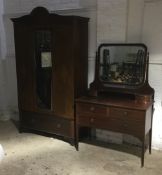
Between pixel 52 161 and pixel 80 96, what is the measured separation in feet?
2.86

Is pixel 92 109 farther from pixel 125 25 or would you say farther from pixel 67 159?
pixel 125 25

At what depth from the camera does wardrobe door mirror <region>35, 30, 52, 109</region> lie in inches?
127

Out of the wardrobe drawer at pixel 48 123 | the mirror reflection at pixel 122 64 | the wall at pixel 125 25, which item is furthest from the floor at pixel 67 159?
the mirror reflection at pixel 122 64

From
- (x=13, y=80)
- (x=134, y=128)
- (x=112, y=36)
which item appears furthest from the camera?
(x=13, y=80)

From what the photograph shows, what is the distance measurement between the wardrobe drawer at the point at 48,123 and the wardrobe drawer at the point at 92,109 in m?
0.27

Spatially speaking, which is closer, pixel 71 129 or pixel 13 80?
pixel 71 129

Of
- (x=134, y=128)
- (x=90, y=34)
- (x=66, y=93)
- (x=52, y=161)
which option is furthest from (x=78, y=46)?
(x=52, y=161)

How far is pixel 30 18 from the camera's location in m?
3.23

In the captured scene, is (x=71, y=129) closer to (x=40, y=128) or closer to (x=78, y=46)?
(x=40, y=128)

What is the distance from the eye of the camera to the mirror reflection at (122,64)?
2971 mm

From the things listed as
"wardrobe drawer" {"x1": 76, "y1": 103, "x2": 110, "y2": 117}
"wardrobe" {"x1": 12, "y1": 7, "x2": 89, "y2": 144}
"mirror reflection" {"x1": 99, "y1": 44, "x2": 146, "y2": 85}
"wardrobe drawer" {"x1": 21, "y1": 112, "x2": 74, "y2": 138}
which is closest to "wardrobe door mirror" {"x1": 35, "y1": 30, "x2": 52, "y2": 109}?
"wardrobe" {"x1": 12, "y1": 7, "x2": 89, "y2": 144}

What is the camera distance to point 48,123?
3412mm

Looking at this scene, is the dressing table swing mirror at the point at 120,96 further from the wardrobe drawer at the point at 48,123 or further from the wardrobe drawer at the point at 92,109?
the wardrobe drawer at the point at 48,123

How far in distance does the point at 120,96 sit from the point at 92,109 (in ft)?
1.35
